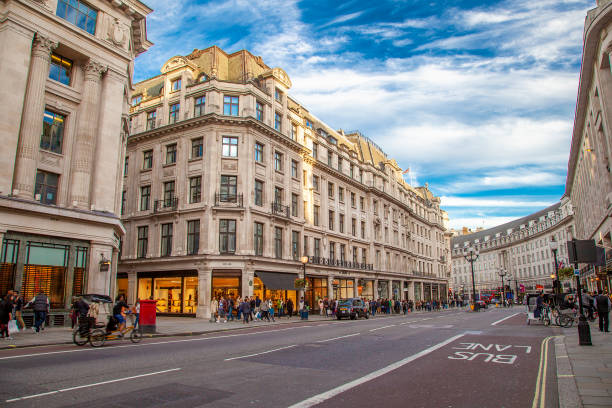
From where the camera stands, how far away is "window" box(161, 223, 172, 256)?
1364 inches

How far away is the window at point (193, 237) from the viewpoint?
3284 centimetres

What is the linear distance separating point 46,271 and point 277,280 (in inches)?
742

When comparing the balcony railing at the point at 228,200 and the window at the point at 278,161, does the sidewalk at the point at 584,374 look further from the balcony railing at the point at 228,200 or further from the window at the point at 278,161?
the window at the point at 278,161

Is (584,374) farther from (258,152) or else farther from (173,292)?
(173,292)

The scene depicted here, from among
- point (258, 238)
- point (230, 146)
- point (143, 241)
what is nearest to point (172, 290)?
point (143, 241)

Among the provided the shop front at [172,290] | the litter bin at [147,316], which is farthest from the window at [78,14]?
the shop front at [172,290]

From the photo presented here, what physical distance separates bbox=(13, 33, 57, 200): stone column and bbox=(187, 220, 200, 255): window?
47.9ft

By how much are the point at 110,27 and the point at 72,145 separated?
7816mm

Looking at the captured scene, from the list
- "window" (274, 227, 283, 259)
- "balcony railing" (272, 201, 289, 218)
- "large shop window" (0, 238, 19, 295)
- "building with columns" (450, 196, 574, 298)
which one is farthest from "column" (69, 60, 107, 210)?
"building with columns" (450, 196, 574, 298)

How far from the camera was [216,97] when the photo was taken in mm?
34531

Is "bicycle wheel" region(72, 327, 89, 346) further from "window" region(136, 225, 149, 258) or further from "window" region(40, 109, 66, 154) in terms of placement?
"window" region(136, 225, 149, 258)

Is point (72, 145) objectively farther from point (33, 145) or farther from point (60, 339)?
point (60, 339)

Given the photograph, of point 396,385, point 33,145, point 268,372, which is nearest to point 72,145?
point 33,145

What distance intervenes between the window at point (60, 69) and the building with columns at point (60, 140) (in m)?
0.06
